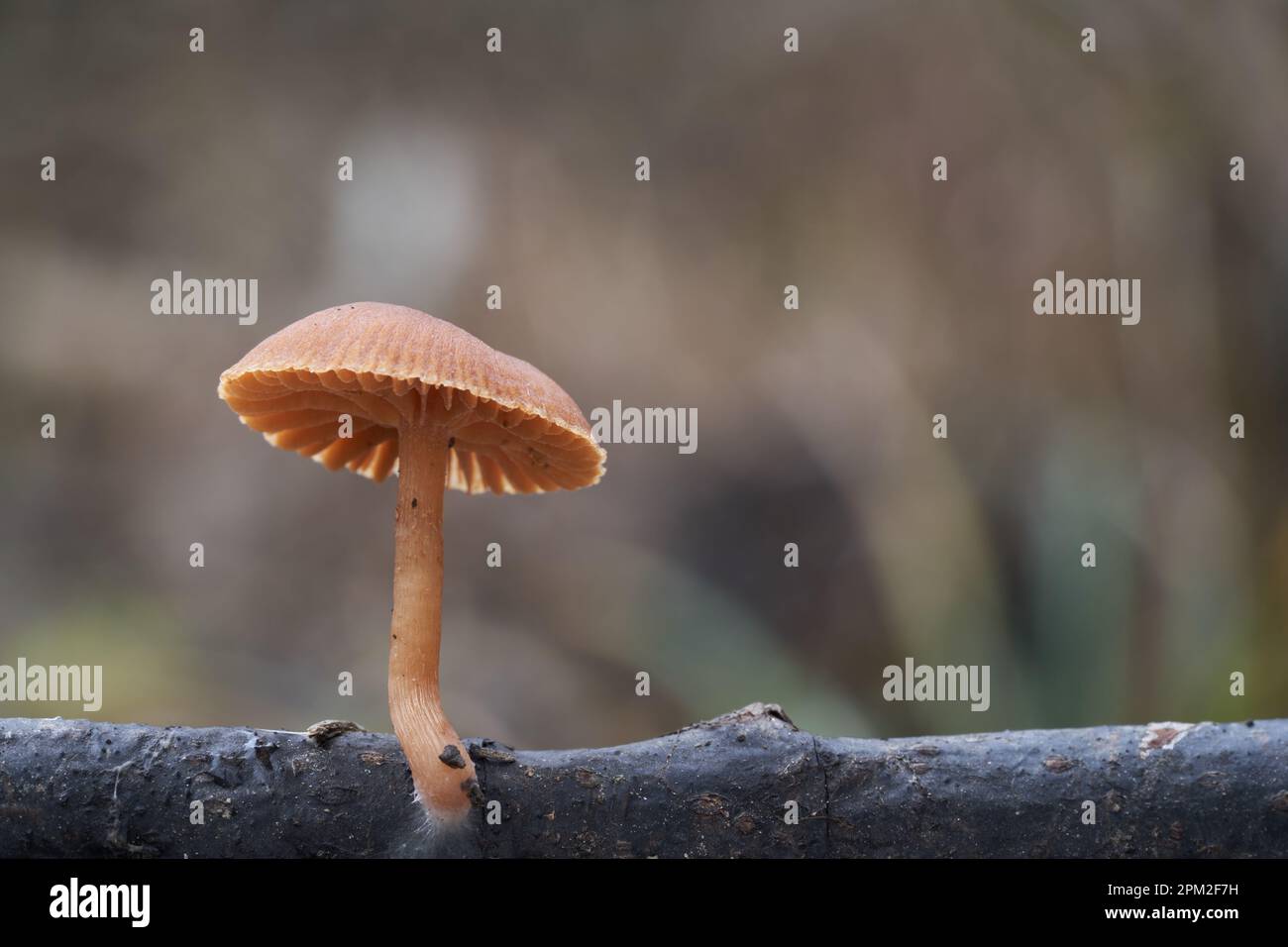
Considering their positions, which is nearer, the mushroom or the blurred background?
the mushroom

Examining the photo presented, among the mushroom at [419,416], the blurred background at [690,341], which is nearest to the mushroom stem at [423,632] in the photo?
the mushroom at [419,416]


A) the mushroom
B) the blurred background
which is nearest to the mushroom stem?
the mushroom

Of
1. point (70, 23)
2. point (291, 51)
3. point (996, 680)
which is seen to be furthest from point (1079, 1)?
point (70, 23)

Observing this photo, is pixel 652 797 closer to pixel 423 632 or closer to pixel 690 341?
pixel 423 632

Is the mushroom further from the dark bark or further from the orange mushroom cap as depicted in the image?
the dark bark

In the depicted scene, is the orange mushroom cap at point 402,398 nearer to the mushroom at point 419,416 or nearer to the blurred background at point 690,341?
the mushroom at point 419,416

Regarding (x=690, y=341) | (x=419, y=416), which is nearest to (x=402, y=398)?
(x=419, y=416)

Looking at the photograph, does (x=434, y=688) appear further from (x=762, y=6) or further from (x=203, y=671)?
(x=762, y=6)
